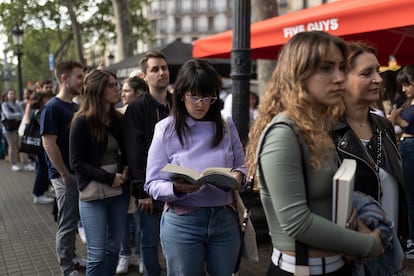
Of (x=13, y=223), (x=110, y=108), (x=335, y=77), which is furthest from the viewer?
(x=13, y=223)

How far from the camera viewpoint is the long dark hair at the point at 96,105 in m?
3.29

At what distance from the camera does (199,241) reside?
2.34 m

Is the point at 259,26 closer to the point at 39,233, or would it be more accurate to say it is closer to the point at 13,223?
the point at 39,233

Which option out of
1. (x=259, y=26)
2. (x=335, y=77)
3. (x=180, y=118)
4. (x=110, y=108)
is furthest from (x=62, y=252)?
(x=259, y=26)

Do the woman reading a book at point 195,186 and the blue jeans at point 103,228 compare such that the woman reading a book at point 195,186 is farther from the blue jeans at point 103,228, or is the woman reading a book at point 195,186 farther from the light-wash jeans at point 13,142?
the light-wash jeans at point 13,142

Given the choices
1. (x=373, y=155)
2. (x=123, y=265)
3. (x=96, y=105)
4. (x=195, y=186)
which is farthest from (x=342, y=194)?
(x=123, y=265)

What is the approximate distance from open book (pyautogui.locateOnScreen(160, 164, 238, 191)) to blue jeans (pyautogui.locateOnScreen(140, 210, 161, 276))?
4.21ft

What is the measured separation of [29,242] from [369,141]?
4.41m

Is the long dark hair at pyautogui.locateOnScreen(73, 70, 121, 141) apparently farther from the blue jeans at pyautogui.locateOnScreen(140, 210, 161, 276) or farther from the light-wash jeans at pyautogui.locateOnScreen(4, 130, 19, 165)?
the light-wash jeans at pyautogui.locateOnScreen(4, 130, 19, 165)

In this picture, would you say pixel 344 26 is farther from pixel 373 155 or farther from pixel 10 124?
pixel 10 124

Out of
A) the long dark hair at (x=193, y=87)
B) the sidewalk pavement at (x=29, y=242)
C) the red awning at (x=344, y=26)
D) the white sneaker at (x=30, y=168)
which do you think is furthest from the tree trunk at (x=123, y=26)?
the long dark hair at (x=193, y=87)

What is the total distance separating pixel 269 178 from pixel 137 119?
196cm

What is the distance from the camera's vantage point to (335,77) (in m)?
1.58

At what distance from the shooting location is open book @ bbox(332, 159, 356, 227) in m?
1.44
